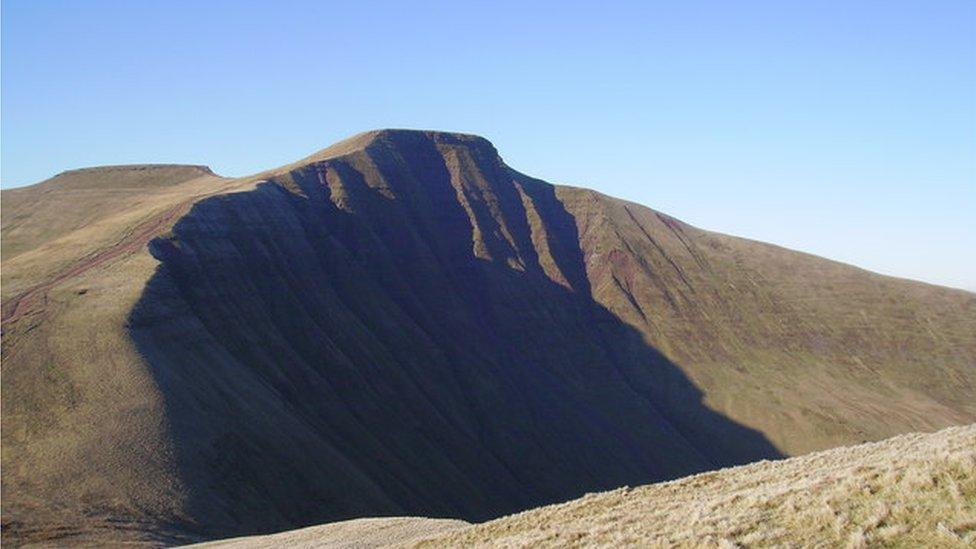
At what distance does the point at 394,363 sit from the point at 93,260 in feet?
111

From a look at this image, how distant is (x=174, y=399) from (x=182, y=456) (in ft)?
19.6

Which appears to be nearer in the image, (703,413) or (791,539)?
(791,539)

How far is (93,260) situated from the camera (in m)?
82.6

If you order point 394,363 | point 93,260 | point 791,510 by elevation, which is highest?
point 93,260

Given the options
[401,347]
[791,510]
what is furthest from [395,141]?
[791,510]

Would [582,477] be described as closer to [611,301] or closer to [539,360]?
[539,360]

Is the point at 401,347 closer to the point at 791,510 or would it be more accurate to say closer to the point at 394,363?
the point at 394,363

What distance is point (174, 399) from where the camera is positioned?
62312 millimetres

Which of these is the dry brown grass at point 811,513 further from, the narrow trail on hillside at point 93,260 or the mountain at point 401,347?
the narrow trail on hillside at point 93,260

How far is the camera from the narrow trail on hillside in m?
70.4

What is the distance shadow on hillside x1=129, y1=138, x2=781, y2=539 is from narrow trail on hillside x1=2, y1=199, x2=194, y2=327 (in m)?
3.30

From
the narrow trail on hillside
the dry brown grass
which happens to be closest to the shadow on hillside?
the narrow trail on hillside

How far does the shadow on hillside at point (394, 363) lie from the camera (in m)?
65.9

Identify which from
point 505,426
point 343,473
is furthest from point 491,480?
point 343,473
